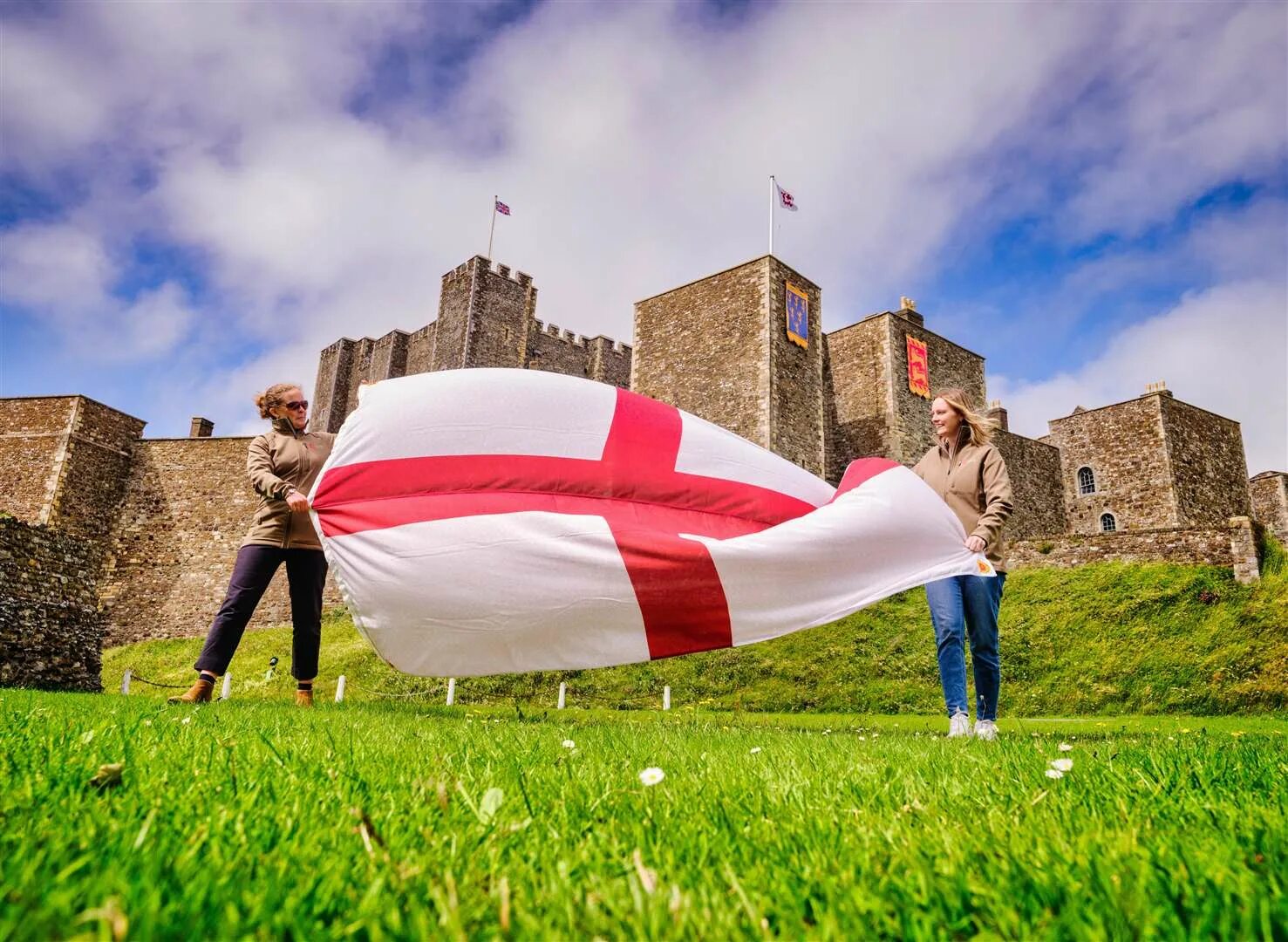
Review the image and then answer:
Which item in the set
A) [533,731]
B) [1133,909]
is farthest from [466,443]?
[1133,909]

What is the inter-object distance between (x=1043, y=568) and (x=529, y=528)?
14.4 m

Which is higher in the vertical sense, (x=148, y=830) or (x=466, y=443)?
(x=466, y=443)

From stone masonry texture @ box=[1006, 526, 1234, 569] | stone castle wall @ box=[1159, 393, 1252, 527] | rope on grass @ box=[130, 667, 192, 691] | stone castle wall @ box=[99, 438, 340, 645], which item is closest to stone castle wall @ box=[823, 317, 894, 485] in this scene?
stone masonry texture @ box=[1006, 526, 1234, 569]

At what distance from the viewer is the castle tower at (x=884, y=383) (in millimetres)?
23906

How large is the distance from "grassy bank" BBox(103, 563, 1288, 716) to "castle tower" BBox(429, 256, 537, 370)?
18051mm

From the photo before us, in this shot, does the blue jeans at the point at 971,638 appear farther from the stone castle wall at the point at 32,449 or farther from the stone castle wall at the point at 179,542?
the stone castle wall at the point at 32,449

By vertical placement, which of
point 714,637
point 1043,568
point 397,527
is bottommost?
point 714,637

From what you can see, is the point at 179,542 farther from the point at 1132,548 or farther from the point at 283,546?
the point at 1132,548

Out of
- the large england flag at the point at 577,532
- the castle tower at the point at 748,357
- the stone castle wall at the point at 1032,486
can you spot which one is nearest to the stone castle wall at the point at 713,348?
the castle tower at the point at 748,357

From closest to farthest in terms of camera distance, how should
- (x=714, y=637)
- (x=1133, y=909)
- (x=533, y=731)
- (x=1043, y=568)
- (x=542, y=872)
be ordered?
(x=1133, y=909)
(x=542, y=872)
(x=533, y=731)
(x=714, y=637)
(x=1043, y=568)

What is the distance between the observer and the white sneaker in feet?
12.4

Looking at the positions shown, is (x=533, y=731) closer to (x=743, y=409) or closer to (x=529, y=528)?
(x=529, y=528)

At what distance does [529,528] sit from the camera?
12.1 ft

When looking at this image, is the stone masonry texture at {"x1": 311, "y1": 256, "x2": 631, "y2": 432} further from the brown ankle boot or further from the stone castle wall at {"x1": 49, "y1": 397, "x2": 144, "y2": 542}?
the brown ankle boot
